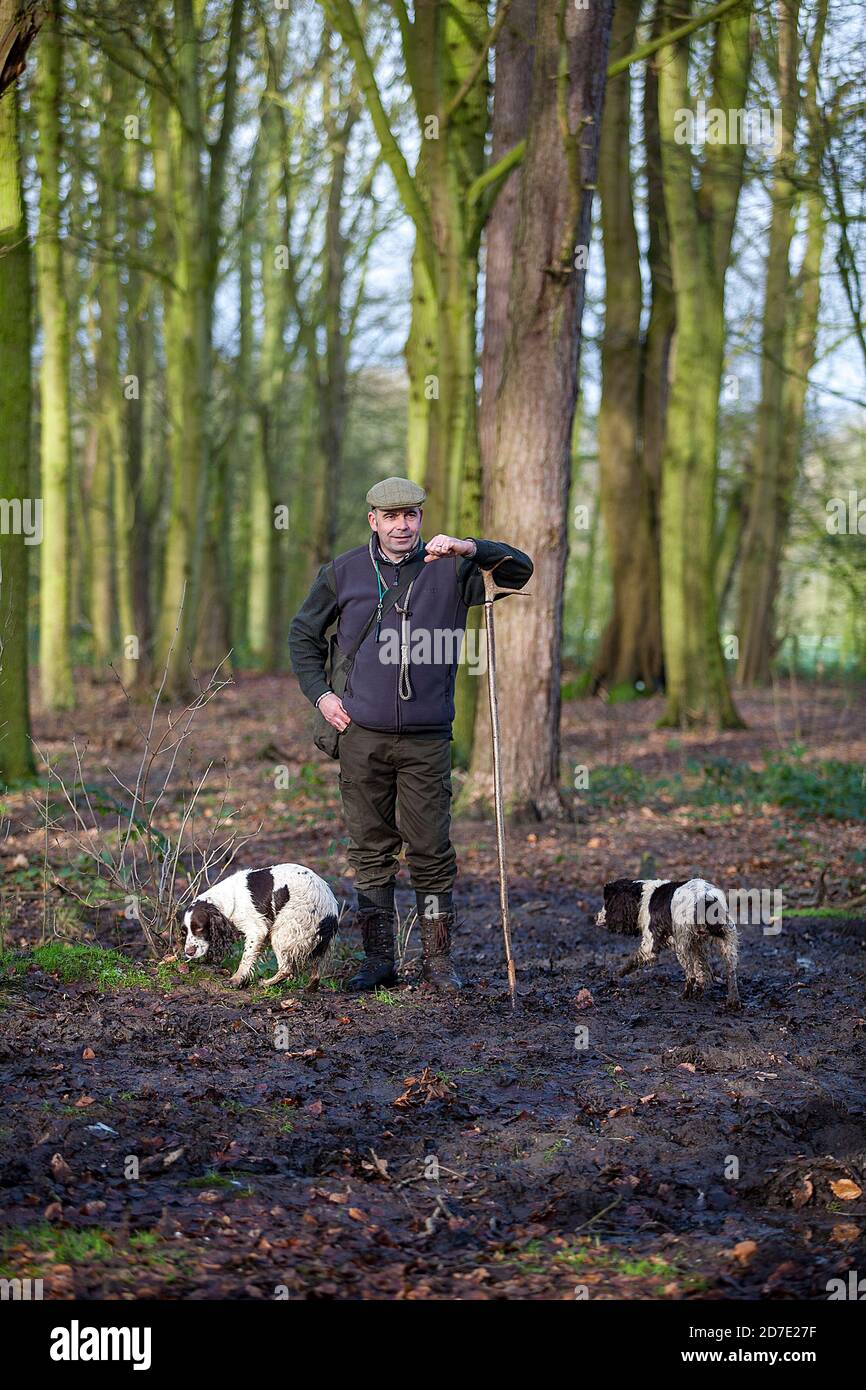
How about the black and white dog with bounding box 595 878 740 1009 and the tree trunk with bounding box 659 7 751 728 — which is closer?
the black and white dog with bounding box 595 878 740 1009

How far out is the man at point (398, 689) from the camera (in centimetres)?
628

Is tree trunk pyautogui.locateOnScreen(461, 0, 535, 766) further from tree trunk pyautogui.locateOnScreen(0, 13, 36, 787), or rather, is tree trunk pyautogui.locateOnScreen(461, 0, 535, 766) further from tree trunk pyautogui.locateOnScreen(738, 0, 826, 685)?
tree trunk pyautogui.locateOnScreen(738, 0, 826, 685)

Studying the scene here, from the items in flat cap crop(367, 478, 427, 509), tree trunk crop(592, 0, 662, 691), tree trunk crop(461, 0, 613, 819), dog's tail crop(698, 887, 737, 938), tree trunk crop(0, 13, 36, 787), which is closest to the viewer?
flat cap crop(367, 478, 427, 509)

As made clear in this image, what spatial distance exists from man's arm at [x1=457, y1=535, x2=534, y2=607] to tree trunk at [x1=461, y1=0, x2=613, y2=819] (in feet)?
13.2

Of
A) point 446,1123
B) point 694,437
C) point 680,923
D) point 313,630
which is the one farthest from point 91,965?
point 694,437

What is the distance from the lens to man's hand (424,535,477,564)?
5.87 m

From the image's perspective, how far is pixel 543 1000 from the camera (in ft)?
21.8

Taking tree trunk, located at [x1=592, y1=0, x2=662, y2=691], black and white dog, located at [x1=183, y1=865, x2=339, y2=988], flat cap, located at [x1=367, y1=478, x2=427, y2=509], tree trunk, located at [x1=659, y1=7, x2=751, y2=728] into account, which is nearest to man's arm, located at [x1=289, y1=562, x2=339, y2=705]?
flat cap, located at [x1=367, y1=478, x2=427, y2=509]

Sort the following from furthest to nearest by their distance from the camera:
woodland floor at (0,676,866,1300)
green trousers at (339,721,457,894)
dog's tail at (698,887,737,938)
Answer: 1. dog's tail at (698,887,737,938)
2. green trousers at (339,721,457,894)
3. woodland floor at (0,676,866,1300)

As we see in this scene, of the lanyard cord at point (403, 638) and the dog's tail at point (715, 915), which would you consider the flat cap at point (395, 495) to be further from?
the dog's tail at point (715, 915)

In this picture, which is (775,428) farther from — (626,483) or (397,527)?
(397,527)

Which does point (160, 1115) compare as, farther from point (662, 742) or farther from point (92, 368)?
point (92, 368)

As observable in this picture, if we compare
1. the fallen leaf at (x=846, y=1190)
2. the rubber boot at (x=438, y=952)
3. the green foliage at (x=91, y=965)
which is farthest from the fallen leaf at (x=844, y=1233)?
the green foliage at (x=91, y=965)

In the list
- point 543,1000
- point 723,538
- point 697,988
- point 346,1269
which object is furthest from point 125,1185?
point 723,538
